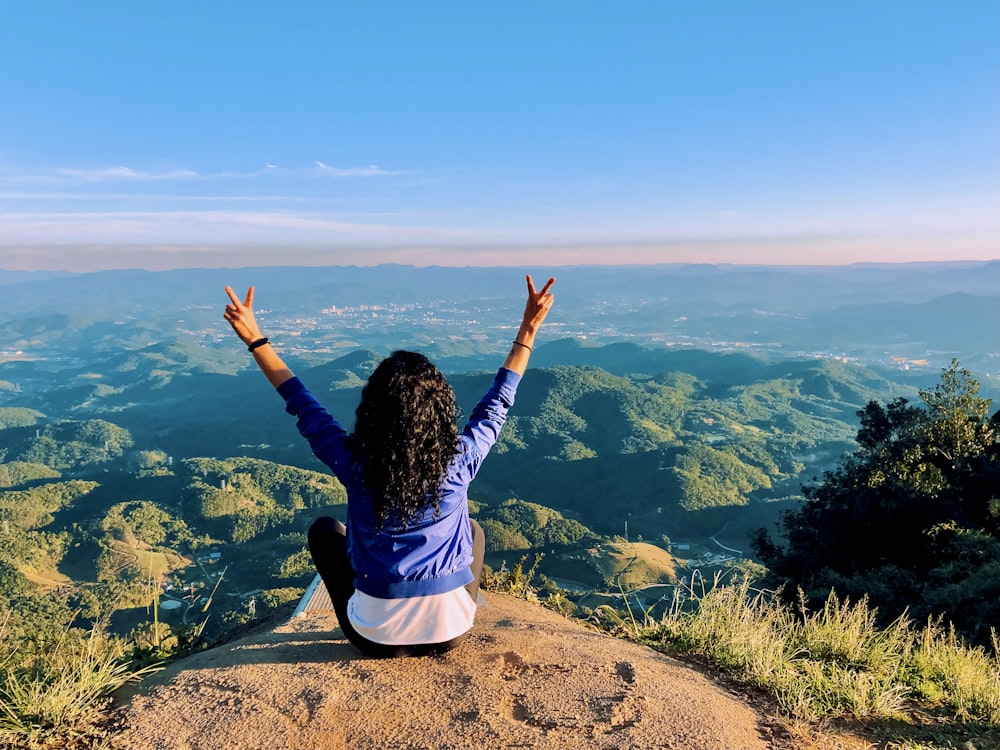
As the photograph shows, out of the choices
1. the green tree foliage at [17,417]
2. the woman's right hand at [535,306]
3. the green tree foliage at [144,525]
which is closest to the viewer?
the woman's right hand at [535,306]

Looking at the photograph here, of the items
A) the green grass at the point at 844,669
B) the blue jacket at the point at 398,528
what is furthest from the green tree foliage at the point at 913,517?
the blue jacket at the point at 398,528

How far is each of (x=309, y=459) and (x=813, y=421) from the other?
4325 inches

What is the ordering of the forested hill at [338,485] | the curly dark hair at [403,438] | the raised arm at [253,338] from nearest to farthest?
the curly dark hair at [403,438] → the raised arm at [253,338] → the forested hill at [338,485]

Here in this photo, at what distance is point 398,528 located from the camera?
110 inches

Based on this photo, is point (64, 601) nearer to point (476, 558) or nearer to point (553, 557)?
point (553, 557)

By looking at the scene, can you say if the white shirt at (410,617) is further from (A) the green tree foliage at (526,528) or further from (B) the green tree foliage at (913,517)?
(A) the green tree foliage at (526,528)

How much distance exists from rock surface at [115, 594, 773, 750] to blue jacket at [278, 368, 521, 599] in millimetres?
518

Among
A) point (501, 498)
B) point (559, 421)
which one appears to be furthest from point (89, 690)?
point (559, 421)

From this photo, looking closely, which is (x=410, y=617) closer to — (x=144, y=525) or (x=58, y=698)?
(x=58, y=698)

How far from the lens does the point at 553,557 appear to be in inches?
2349

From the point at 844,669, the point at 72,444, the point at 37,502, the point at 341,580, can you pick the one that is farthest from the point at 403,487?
the point at 72,444

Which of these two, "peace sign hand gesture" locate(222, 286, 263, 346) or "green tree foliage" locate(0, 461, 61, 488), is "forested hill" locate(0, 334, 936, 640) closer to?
"green tree foliage" locate(0, 461, 61, 488)

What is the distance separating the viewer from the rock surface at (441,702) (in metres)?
2.65

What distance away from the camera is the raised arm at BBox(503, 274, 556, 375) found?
3330mm
